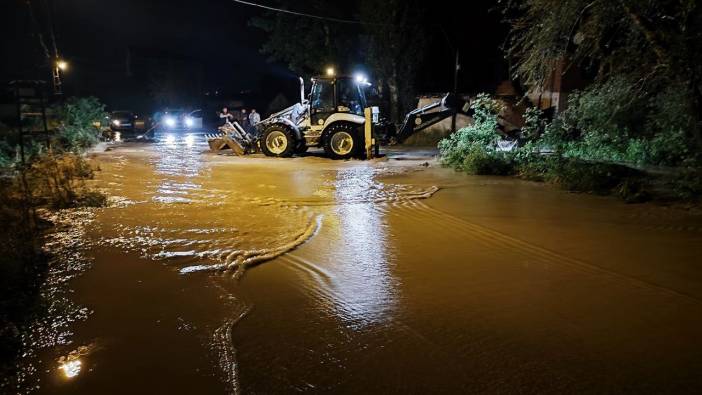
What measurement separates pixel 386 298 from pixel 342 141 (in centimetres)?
1225

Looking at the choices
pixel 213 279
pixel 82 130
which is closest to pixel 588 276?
pixel 213 279

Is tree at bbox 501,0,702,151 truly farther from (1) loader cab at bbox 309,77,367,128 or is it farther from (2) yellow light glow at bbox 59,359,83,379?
(2) yellow light glow at bbox 59,359,83,379

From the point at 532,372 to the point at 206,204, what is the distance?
7.17 metres

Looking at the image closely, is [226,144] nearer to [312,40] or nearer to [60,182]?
[60,182]

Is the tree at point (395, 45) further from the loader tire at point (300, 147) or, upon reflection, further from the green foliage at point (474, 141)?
the green foliage at point (474, 141)

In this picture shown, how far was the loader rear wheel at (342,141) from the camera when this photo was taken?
16969 mm

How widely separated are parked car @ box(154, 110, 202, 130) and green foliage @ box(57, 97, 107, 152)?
8114mm

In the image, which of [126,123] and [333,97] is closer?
[333,97]

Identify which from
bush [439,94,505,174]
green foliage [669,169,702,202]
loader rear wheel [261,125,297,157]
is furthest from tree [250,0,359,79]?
green foliage [669,169,702,202]

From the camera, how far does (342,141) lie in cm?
1712

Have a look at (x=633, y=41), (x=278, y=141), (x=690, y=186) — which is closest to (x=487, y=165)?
(x=633, y=41)

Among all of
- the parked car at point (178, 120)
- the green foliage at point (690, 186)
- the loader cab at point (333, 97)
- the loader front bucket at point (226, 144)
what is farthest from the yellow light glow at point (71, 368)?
the parked car at point (178, 120)

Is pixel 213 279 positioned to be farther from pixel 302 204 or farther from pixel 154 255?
pixel 302 204

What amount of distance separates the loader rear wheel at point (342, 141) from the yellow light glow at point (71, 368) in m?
13.5
